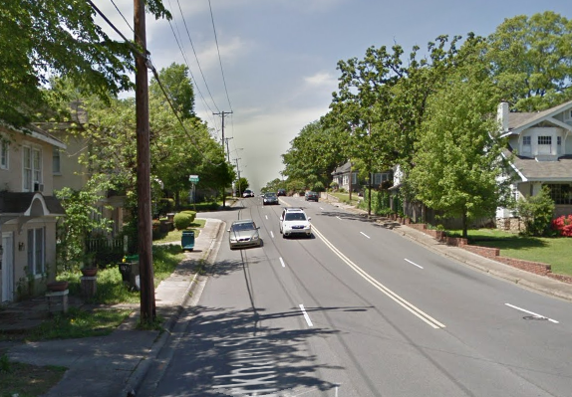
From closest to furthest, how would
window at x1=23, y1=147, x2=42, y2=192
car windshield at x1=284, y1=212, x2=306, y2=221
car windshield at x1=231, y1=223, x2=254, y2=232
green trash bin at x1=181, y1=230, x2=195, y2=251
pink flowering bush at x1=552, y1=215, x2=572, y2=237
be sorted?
1. window at x1=23, y1=147, x2=42, y2=192
2. green trash bin at x1=181, y1=230, x2=195, y2=251
3. car windshield at x1=231, y1=223, x2=254, y2=232
4. pink flowering bush at x1=552, y1=215, x2=572, y2=237
5. car windshield at x1=284, y1=212, x2=306, y2=221

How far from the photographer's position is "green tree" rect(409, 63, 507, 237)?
2923 cm

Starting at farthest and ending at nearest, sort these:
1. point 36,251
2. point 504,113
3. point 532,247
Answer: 1. point 504,113
2. point 532,247
3. point 36,251

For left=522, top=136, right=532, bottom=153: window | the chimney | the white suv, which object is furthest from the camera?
left=522, top=136, right=532, bottom=153: window

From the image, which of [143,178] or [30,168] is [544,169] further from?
[30,168]

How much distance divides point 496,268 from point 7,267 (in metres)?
18.6

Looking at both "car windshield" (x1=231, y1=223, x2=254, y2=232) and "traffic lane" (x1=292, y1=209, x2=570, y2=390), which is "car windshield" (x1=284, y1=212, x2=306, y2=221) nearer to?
"car windshield" (x1=231, y1=223, x2=254, y2=232)

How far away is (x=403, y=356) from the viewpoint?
1002 cm

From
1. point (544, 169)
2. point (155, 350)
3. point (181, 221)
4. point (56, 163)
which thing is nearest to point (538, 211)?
point (544, 169)

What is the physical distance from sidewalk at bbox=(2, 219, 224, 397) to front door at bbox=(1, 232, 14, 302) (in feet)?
13.0

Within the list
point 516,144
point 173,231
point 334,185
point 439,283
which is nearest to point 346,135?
point 516,144

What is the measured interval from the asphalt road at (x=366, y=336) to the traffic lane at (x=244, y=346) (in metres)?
0.03

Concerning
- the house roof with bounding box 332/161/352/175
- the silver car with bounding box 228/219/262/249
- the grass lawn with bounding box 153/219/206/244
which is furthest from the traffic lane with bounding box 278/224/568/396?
the house roof with bounding box 332/161/352/175

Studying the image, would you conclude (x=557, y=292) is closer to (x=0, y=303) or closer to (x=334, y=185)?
(x=0, y=303)

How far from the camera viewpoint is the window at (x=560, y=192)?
3580 centimetres
